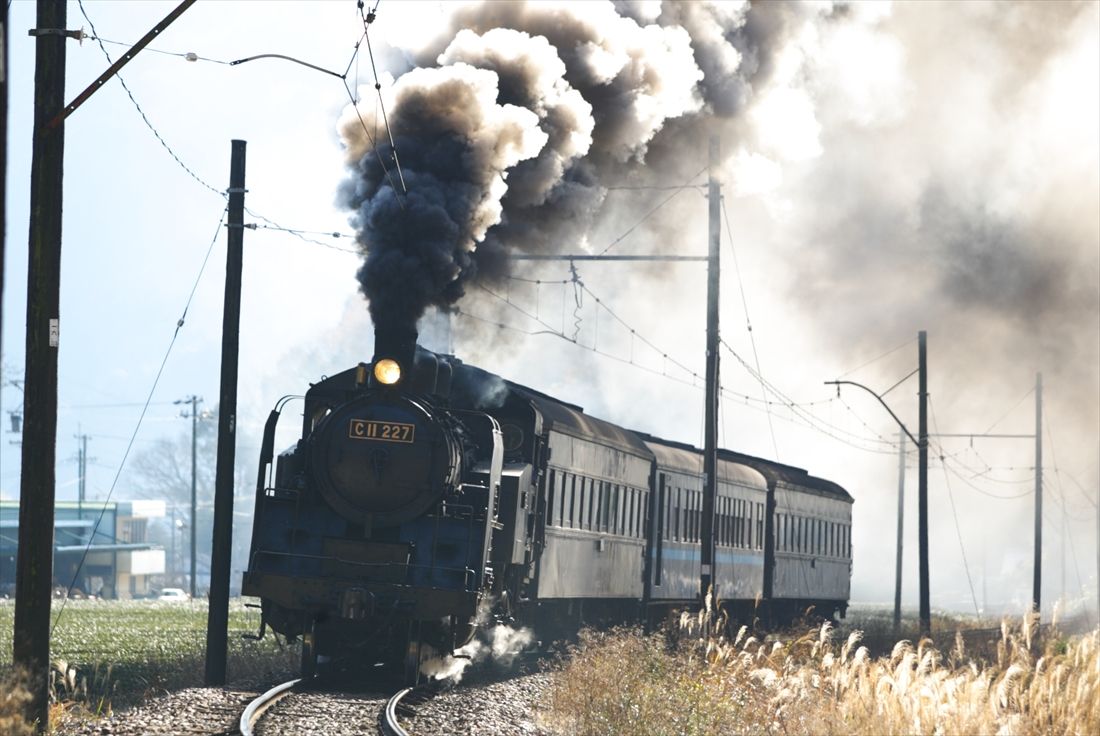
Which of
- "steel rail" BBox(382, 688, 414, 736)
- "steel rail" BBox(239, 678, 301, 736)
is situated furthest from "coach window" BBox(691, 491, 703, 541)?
"steel rail" BBox(382, 688, 414, 736)

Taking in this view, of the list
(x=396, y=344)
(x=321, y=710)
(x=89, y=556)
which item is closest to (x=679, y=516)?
(x=396, y=344)

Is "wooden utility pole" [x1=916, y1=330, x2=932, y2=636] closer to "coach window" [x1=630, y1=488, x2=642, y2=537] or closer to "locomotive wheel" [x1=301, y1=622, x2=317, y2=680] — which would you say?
"coach window" [x1=630, y1=488, x2=642, y2=537]

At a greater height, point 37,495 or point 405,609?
point 37,495

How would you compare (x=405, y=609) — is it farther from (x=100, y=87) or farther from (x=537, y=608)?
(x=100, y=87)

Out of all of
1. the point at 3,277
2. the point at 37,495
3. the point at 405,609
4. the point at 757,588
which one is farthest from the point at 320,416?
the point at 757,588

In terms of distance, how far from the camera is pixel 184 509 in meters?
172

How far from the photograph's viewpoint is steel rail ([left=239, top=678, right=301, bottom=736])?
12.8 metres

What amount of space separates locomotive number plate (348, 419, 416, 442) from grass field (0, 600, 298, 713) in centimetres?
297

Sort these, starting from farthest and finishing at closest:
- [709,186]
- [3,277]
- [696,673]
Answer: [709,186] < [696,673] < [3,277]

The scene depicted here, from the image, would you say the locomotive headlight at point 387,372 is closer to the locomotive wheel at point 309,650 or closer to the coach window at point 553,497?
the locomotive wheel at point 309,650

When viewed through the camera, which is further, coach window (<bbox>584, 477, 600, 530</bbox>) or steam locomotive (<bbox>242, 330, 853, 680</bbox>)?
coach window (<bbox>584, 477, 600, 530</bbox>)

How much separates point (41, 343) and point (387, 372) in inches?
180

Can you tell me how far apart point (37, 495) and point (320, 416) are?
18.7ft

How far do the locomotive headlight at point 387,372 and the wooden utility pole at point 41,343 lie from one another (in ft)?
14.4
